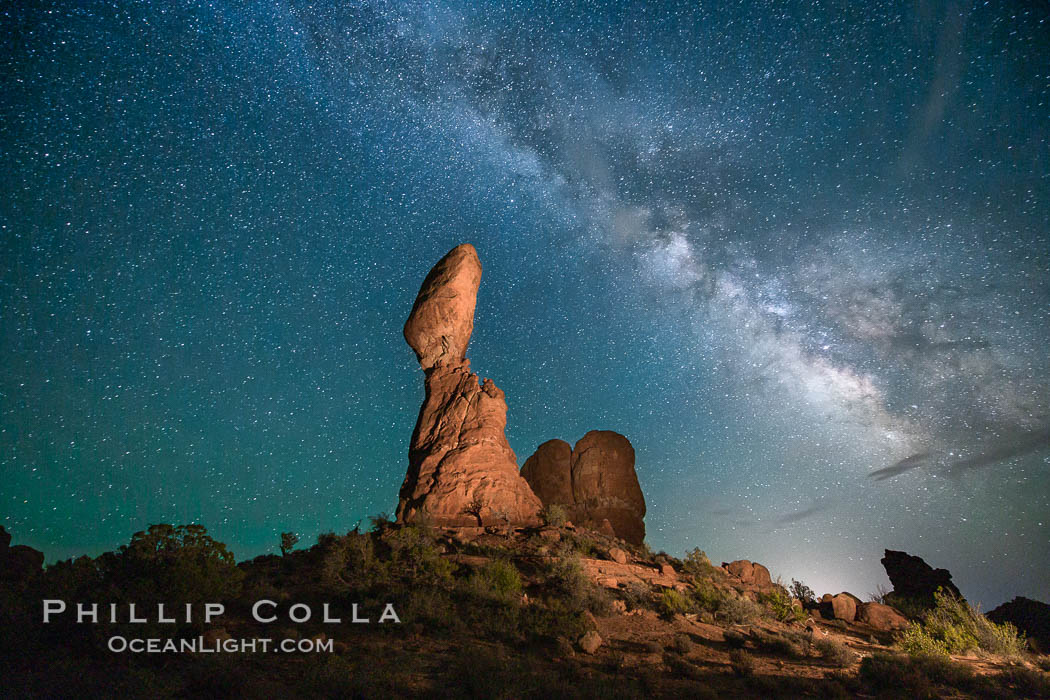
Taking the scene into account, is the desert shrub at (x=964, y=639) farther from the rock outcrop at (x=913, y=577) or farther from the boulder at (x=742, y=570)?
the rock outcrop at (x=913, y=577)

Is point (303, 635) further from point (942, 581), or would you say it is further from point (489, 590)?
point (942, 581)

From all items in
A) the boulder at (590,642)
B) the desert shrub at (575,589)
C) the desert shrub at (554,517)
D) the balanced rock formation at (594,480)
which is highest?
the balanced rock formation at (594,480)

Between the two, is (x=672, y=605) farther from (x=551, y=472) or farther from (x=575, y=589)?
(x=551, y=472)

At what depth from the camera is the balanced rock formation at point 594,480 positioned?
27891 millimetres

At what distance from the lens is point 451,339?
22875 mm

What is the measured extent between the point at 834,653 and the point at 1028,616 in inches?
827

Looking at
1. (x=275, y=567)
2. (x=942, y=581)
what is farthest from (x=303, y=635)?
(x=942, y=581)

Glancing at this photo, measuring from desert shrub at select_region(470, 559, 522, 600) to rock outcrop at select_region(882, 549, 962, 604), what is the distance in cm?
2490

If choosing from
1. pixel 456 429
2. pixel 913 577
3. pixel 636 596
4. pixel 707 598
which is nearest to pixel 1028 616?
pixel 913 577

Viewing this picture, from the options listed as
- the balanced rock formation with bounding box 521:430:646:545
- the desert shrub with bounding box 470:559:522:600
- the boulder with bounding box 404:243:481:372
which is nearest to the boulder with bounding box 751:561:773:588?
the balanced rock formation with bounding box 521:430:646:545

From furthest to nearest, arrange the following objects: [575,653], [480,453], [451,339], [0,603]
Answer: [451,339], [480,453], [575,653], [0,603]

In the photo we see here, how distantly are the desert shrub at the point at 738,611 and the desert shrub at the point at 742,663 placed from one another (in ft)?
7.14

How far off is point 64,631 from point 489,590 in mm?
8237

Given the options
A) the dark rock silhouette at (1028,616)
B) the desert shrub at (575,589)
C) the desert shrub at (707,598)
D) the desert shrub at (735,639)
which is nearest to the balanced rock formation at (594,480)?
the desert shrub at (707,598)
